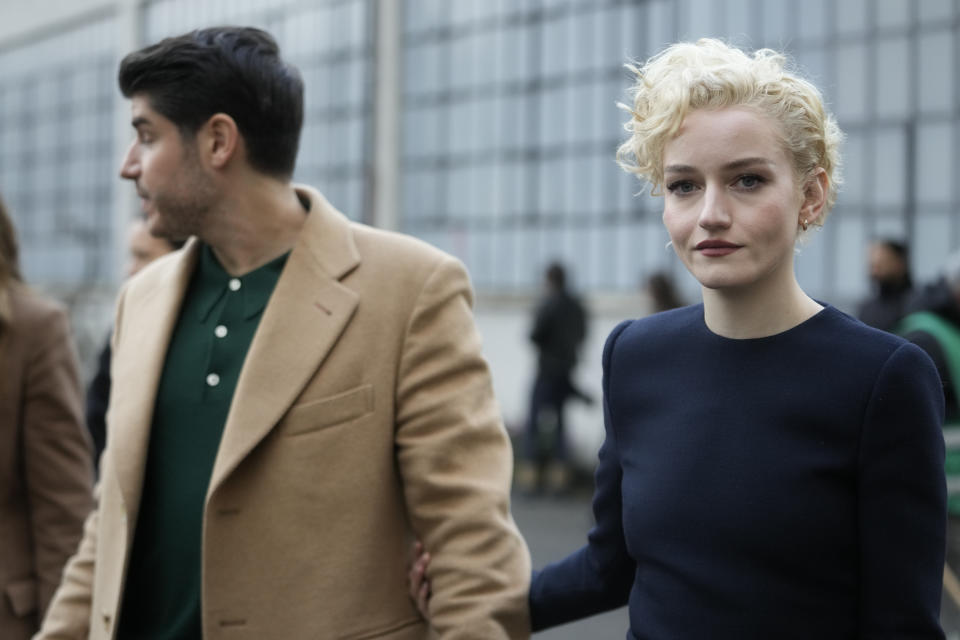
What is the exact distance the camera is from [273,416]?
2.34 metres

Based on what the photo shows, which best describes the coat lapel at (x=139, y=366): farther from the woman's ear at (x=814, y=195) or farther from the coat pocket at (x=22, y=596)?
the woman's ear at (x=814, y=195)

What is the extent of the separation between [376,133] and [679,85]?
14368 millimetres

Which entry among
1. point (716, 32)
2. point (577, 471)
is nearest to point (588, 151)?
point (716, 32)

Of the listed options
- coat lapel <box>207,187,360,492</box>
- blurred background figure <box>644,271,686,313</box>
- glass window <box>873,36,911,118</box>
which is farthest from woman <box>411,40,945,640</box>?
glass window <box>873,36,911,118</box>

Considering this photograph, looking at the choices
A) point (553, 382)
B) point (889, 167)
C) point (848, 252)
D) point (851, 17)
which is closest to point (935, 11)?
point (851, 17)

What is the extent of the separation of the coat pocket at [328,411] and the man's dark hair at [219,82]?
0.57 m

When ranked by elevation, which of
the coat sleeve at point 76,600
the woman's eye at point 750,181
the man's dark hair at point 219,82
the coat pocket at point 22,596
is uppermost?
the man's dark hair at point 219,82

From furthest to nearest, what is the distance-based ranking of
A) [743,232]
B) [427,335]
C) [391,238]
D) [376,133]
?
[376,133] < [391,238] < [427,335] < [743,232]

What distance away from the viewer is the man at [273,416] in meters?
2.35

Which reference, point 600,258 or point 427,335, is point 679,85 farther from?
point 600,258

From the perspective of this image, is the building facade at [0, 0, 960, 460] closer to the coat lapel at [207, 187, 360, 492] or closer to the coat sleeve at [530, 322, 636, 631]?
the coat lapel at [207, 187, 360, 492]

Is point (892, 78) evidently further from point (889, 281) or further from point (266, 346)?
point (266, 346)

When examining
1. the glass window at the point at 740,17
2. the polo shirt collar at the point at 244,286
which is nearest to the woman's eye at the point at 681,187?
the polo shirt collar at the point at 244,286

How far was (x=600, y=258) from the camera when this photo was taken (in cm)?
1300
